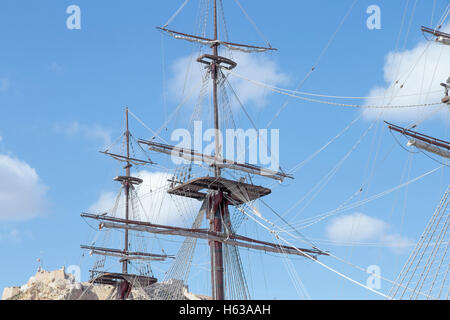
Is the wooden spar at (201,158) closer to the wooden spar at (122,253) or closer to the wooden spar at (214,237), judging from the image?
the wooden spar at (214,237)

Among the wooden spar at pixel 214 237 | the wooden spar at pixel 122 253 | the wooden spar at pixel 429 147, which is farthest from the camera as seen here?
the wooden spar at pixel 122 253

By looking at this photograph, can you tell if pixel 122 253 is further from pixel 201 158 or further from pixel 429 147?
pixel 429 147

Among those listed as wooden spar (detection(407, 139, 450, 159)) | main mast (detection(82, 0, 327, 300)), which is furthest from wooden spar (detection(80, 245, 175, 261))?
wooden spar (detection(407, 139, 450, 159))

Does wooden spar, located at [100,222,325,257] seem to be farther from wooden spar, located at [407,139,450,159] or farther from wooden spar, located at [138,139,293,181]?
wooden spar, located at [407,139,450,159]

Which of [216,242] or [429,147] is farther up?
[429,147]

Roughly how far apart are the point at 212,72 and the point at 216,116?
3339 millimetres

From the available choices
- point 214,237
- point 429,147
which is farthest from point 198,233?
point 429,147

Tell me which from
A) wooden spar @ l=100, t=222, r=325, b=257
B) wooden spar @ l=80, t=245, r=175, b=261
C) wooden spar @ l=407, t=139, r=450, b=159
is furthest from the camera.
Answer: wooden spar @ l=80, t=245, r=175, b=261

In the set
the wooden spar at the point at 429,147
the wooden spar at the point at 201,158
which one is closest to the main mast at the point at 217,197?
the wooden spar at the point at 201,158

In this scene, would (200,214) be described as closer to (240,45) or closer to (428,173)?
(240,45)

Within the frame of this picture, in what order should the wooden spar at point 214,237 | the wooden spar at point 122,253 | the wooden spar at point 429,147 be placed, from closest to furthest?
the wooden spar at point 429,147 → the wooden spar at point 214,237 → the wooden spar at point 122,253

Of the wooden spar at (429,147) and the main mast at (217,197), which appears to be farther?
the main mast at (217,197)

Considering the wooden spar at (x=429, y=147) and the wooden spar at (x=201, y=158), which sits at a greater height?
the wooden spar at (x=201, y=158)
